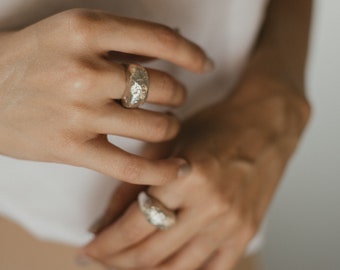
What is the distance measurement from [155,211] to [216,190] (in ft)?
0.26

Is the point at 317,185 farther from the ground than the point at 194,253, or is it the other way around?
the point at 194,253

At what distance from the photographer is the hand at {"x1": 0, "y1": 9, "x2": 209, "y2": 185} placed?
17.0 inches

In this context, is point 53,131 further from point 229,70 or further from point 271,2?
point 271,2

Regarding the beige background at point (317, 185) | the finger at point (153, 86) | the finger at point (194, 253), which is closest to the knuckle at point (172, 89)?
the finger at point (153, 86)

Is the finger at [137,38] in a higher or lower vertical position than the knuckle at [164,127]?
higher

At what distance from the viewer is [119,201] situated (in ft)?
2.09

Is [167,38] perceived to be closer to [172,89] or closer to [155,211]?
[172,89]

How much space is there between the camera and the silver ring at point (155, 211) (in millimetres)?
586

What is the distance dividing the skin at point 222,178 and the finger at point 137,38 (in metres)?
0.15

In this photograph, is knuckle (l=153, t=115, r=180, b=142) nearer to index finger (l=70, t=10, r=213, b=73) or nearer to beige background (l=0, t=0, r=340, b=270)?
index finger (l=70, t=10, r=213, b=73)

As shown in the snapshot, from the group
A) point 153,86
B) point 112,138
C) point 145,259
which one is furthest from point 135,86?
point 145,259

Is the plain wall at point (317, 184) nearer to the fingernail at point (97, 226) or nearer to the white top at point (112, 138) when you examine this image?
the white top at point (112, 138)

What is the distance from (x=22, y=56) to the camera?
45 centimetres

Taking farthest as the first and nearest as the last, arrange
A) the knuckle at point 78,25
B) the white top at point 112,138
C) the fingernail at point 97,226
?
the fingernail at point 97,226 → the white top at point 112,138 → the knuckle at point 78,25
